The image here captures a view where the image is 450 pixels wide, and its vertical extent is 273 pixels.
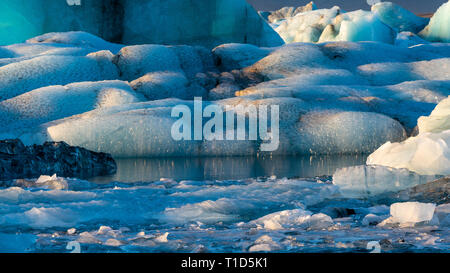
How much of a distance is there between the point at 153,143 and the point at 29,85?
3.46 m

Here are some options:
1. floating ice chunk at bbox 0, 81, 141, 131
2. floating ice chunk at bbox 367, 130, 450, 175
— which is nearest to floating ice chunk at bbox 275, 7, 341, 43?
floating ice chunk at bbox 0, 81, 141, 131

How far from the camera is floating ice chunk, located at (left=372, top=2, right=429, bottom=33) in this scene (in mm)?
24062

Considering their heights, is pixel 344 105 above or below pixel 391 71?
below

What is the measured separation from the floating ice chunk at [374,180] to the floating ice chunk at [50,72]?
6955 mm

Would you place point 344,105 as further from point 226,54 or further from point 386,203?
point 386,203

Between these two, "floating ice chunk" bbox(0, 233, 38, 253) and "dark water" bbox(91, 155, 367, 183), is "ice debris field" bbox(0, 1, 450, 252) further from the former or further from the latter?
"dark water" bbox(91, 155, 367, 183)

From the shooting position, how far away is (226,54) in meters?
10.8

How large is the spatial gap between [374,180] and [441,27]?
60.3 feet

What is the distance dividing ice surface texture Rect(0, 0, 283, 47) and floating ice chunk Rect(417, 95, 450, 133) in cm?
993

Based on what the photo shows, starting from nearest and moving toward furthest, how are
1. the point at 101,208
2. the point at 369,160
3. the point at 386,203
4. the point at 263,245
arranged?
the point at 263,245
the point at 101,208
the point at 386,203
the point at 369,160

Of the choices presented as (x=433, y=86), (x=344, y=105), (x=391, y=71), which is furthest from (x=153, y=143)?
(x=391, y=71)

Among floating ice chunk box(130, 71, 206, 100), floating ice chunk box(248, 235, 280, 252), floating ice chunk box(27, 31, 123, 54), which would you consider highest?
floating ice chunk box(27, 31, 123, 54)

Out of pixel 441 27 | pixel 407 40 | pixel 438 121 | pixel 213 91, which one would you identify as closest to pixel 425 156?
pixel 438 121

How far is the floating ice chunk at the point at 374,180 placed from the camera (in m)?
3.50
